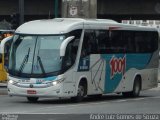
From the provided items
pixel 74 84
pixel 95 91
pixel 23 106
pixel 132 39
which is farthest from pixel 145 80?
pixel 23 106

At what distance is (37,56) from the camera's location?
23953mm

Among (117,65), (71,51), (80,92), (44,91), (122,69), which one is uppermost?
(71,51)

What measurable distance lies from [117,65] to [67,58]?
4.03m

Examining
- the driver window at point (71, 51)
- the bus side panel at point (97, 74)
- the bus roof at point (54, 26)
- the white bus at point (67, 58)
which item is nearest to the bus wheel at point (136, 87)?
the white bus at point (67, 58)

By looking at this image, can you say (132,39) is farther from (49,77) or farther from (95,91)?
(49,77)

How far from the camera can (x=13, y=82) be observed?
79.8ft

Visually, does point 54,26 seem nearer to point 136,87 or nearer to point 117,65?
point 117,65

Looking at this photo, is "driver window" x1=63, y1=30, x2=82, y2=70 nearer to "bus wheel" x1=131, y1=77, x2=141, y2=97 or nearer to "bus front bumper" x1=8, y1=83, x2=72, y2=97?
"bus front bumper" x1=8, y1=83, x2=72, y2=97

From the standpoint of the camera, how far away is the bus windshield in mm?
23812

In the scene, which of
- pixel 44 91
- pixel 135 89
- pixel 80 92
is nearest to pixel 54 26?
pixel 44 91

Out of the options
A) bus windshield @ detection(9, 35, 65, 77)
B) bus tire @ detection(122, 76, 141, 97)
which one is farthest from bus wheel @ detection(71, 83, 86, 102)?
bus tire @ detection(122, 76, 141, 97)

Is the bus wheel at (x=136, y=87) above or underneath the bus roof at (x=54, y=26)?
underneath

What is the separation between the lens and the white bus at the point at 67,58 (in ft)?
78.1

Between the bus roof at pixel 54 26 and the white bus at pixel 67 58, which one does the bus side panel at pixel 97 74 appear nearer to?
the white bus at pixel 67 58
